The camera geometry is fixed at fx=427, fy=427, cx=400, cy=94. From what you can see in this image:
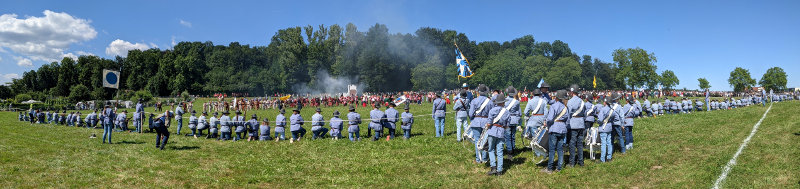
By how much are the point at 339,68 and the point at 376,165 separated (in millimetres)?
65050

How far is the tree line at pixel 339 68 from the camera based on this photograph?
71688 millimetres

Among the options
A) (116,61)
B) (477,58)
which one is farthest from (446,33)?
(116,61)

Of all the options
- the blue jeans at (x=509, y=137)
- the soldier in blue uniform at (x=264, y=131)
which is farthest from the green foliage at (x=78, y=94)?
the blue jeans at (x=509, y=137)

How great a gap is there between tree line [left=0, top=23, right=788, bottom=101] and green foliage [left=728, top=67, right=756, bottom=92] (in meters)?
14.3

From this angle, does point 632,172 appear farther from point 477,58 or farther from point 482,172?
point 477,58

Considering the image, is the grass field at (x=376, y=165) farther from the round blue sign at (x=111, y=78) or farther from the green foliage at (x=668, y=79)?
the green foliage at (x=668, y=79)

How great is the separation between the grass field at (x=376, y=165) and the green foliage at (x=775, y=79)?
87441 mm

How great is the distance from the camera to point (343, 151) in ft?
40.0

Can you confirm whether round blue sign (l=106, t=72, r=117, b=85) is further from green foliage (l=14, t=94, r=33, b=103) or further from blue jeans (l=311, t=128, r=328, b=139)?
green foliage (l=14, t=94, r=33, b=103)

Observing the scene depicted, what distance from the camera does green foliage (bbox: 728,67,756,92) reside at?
7738 cm

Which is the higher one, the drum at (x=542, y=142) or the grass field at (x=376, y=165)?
the drum at (x=542, y=142)

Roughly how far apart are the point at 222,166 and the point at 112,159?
3453mm

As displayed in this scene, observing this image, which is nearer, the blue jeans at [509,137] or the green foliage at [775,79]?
the blue jeans at [509,137]

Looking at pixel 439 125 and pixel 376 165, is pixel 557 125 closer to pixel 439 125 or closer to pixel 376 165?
pixel 376 165
